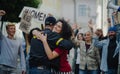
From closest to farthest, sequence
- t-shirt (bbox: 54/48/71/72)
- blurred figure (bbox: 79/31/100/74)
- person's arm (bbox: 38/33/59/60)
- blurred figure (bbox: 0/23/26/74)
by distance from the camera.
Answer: person's arm (bbox: 38/33/59/60), t-shirt (bbox: 54/48/71/72), blurred figure (bbox: 0/23/26/74), blurred figure (bbox: 79/31/100/74)

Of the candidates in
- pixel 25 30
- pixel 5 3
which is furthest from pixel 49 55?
pixel 5 3

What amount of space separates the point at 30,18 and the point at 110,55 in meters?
2.21

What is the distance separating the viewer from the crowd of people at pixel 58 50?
27.6 ft

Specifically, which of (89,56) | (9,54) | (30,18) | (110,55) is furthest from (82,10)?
(9,54)

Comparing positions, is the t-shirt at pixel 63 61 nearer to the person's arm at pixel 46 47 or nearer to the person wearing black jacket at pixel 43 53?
the person wearing black jacket at pixel 43 53

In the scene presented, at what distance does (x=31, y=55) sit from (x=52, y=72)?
0.46 m

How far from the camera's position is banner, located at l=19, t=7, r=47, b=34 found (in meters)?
12.2

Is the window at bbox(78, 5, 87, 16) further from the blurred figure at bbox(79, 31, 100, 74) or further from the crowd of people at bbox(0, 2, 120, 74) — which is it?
the blurred figure at bbox(79, 31, 100, 74)

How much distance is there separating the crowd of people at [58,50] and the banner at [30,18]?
3.30 ft

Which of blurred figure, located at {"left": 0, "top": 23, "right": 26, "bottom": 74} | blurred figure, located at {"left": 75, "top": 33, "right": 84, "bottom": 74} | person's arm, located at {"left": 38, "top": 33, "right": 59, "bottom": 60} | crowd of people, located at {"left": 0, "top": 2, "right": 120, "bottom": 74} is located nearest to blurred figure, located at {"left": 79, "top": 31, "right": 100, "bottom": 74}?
crowd of people, located at {"left": 0, "top": 2, "right": 120, "bottom": 74}

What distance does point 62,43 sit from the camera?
841cm

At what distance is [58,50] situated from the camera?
841cm

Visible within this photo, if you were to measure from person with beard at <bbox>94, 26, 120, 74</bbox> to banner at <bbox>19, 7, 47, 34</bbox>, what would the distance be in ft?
5.39

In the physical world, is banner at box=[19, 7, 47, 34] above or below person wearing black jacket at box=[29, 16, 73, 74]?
above
